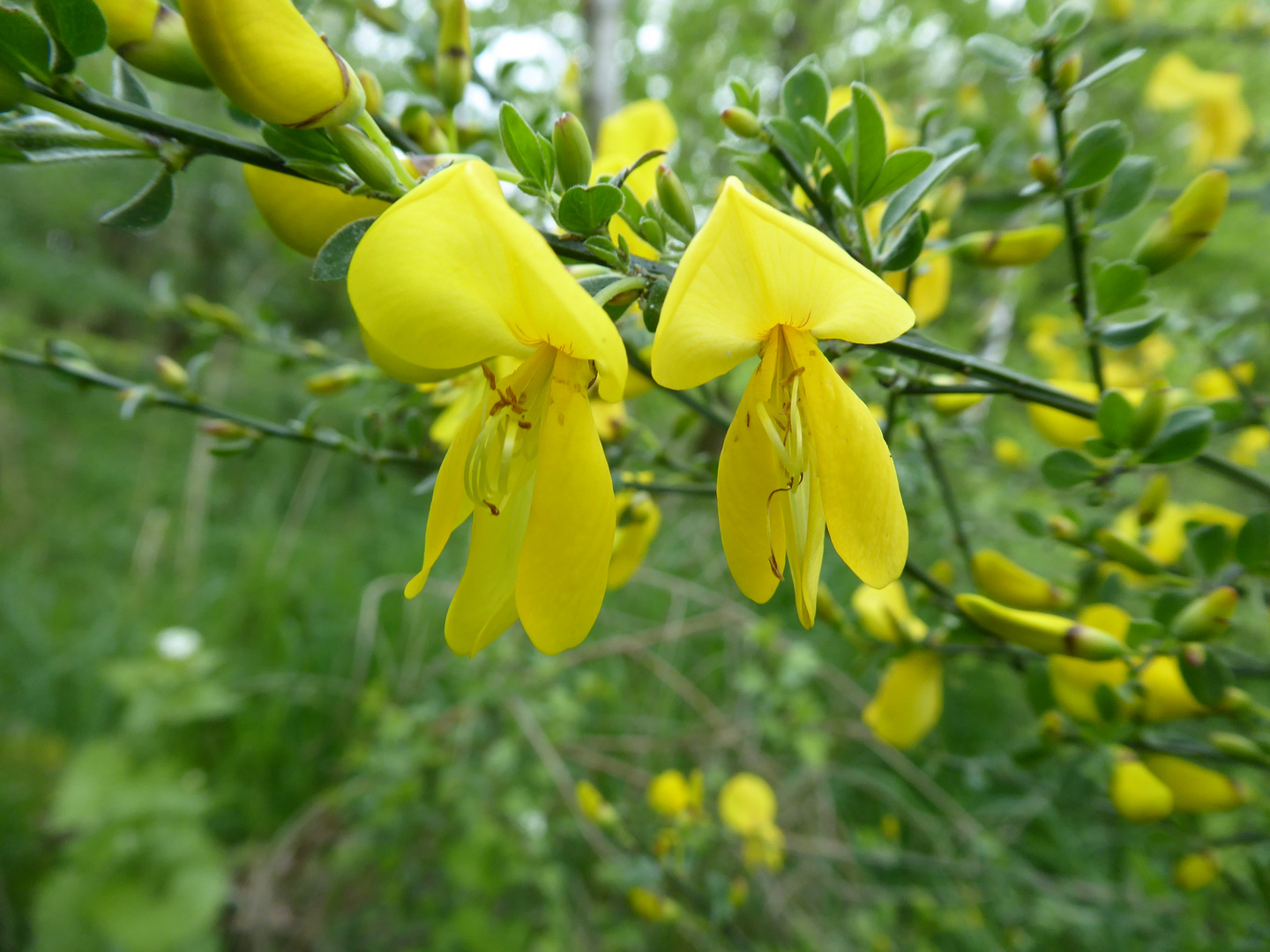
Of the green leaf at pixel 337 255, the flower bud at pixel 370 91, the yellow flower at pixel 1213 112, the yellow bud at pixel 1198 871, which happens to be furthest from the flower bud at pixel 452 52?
the yellow flower at pixel 1213 112

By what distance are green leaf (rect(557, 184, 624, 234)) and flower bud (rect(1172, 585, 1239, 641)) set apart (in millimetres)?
397

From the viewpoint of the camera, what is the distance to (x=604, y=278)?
249mm

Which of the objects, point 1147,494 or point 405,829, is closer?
point 1147,494

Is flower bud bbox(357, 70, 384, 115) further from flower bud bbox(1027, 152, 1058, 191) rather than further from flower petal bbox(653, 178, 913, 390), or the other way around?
flower bud bbox(1027, 152, 1058, 191)

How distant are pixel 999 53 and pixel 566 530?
39 cm

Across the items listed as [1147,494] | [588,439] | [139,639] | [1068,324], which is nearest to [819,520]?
[588,439]

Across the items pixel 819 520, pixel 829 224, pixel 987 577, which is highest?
pixel 829 224

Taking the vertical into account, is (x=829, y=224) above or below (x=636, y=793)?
above

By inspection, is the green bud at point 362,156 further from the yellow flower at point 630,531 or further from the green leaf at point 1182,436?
the green leaf at point 1182,436

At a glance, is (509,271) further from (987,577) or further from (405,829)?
(405,829)

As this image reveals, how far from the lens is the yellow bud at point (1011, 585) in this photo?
458 millimetres

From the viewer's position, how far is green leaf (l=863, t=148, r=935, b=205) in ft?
0.90

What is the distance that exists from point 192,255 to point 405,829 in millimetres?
3969

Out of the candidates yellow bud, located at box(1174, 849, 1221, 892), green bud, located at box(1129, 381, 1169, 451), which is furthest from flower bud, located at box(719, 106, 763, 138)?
yellow bud, located at box(1174, 849, 1221, 892)
